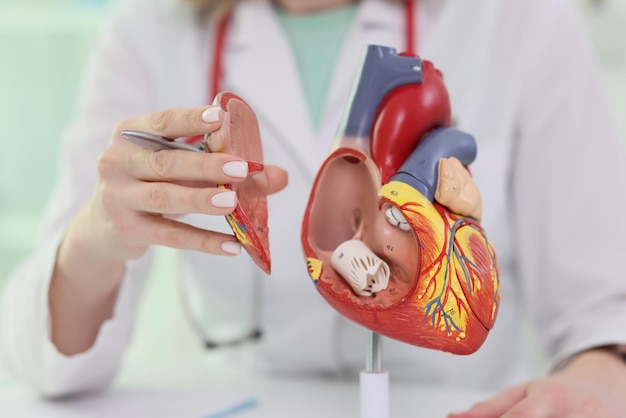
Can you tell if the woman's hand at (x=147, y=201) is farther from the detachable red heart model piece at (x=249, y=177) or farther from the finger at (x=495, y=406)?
the finger at (x=495, y=406)

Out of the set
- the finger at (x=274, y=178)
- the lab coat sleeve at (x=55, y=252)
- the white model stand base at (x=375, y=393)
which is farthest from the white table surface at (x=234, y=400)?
the finger at (x=274, y=178)

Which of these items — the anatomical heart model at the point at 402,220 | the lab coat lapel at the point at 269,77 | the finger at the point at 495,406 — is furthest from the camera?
the lab coat lapel at the point at 269,77

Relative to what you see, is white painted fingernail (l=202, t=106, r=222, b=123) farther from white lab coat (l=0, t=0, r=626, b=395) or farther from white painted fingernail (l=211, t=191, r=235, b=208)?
white lab coat (l=0, t=0, r=626, b=395)

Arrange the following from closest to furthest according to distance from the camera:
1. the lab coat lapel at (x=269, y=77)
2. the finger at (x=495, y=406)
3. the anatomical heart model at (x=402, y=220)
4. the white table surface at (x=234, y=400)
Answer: the anatomical heart model at (x=402, y=220)
the finger at (x=495, y=406)
the white table surface at (x=234, y=400)
the lab coat lapel at (x=269, y=77)

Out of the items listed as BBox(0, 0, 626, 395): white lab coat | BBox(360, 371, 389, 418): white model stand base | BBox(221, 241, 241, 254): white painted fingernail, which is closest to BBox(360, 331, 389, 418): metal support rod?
BBox(360, 371, 389, 418): white model stand base

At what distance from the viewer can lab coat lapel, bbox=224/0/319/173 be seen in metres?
0.77

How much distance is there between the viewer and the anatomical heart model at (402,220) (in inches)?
17.2

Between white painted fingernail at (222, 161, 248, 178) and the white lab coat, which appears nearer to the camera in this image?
white painted fingernail at (222, 161, 248, 178)

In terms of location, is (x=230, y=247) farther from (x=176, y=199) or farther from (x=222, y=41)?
(x=222, y=41)

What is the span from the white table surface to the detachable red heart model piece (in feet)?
0.77

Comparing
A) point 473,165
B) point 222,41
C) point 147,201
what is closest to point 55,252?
point 147,201

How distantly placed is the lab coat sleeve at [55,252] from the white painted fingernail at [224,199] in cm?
27

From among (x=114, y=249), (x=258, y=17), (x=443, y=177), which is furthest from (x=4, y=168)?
(x=443, y=177)

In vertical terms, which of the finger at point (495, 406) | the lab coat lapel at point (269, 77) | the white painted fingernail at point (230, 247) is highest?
the lab coat lapel at point (269, 77)
